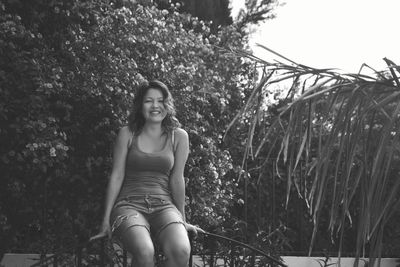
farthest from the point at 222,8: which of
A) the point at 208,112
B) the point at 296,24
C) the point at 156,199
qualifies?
the point at 156,199

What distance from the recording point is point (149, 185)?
3.57 meters

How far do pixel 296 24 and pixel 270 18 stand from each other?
7.10 feet

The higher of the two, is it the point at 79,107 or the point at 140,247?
the point at 79,107

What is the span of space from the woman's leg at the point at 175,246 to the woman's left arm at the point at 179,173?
26 cm

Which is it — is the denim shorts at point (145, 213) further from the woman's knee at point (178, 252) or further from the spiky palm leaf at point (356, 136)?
the spiky palm leaf at point (356, 136)

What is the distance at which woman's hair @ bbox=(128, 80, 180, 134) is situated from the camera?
3742 mm

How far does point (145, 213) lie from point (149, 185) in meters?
0.15

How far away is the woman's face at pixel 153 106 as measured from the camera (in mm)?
3707

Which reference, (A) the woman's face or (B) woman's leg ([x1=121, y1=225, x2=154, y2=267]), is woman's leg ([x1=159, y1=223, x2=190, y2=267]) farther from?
(A) the woman's face

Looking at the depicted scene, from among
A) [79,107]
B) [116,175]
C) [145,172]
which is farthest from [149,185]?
[79,107]

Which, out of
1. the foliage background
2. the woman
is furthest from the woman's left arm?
the foliage background

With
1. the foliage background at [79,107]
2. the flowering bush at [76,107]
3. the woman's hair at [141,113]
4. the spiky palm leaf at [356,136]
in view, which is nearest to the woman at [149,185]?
the woman's hair at [141,113]

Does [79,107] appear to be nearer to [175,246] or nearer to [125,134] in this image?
Answer: [125,134]

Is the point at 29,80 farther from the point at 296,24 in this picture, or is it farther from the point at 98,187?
the point at 296,24
